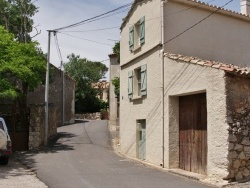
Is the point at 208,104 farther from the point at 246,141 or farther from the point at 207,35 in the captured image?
the point at 207,35

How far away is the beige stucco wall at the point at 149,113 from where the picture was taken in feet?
48.0

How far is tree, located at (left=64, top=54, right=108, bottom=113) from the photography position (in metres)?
47.4

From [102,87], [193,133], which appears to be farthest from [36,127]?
[102,87]

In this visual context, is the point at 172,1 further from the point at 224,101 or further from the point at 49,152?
the point at 49,152

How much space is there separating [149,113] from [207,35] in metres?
4.24

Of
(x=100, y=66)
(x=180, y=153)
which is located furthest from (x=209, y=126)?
(x=100, y=66)

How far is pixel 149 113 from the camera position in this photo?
51.1ft

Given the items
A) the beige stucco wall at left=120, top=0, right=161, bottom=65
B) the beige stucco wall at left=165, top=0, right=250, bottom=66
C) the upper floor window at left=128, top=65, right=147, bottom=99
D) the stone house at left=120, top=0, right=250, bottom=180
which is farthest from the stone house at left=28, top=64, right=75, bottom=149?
the beige stucco wall at left=165, top=0, right=250, bottom=66

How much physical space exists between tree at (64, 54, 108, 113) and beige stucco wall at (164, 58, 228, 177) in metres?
34.0

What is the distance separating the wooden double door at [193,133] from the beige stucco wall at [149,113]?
117cm

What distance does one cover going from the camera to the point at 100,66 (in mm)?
56500

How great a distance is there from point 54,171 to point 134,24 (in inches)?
334

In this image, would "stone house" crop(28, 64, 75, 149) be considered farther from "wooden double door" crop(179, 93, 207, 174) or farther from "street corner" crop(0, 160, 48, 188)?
"wooden double door" crop(179, 93, 207, 174)

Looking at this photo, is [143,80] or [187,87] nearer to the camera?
[187,87]
